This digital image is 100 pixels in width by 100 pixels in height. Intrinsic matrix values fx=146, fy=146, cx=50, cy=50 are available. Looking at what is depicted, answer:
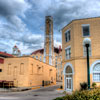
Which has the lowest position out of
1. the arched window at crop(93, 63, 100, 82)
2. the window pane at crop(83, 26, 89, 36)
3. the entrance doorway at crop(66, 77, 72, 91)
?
the entrance doorway at crop(66, 77, 72, 91)

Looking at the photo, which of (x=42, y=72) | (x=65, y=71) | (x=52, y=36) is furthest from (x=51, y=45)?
(x=65, y=71)

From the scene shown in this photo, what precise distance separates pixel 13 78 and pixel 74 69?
13.9 meters

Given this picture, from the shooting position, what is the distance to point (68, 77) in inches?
879

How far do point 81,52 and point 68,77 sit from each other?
4.62 m

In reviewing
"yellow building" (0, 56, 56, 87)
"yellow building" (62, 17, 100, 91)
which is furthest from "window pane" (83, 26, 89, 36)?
"yellow building" (0, 56, 56, 87)

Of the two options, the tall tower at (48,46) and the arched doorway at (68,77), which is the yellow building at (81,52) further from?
the tall tower at (48,46)

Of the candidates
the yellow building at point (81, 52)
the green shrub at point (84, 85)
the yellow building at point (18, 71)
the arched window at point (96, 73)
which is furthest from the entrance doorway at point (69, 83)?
the yellow building at point (18, 71)

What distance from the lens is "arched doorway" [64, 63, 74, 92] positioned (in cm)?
2137

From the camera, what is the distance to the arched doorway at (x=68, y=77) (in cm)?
2137

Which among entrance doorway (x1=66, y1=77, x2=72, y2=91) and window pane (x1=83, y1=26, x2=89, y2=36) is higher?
window pane (x1=83, y1=26, x2=89, y2=36)

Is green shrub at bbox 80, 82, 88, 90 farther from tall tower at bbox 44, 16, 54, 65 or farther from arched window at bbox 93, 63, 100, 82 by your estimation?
tall tower at bbox 44, 16, 54, 65

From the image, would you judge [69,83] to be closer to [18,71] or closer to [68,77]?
[68,77]

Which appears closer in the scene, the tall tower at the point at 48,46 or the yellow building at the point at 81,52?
the yellow building at the point at 81,52

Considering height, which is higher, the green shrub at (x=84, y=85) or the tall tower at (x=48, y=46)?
the tall tower at (x=48, y=46)
